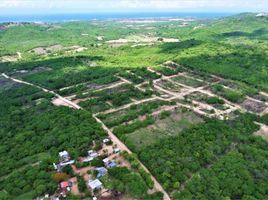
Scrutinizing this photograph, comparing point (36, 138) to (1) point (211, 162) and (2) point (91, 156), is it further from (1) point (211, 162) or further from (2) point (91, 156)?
(1) point (211, 162)

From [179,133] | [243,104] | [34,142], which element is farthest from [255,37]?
[34,142]

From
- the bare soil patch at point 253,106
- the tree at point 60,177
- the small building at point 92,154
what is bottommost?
the bare soil patch at point 253,106

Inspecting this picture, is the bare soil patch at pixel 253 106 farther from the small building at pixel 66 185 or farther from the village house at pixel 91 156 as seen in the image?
the small building at pixel 66 185

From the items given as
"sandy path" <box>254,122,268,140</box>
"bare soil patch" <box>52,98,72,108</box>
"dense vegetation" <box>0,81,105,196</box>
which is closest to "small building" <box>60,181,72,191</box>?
"dense vegetation" <box>0,81,105,196</box>

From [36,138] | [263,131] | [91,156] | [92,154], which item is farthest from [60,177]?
[263,131]

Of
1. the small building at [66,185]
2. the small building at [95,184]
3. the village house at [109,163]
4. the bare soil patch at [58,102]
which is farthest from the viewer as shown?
the bare soil patch at [58,102]

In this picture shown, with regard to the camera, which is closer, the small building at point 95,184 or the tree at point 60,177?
the small building at point 95,184

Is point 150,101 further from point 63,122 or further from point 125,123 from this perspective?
point 63,122

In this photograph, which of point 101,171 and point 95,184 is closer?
point 95,184

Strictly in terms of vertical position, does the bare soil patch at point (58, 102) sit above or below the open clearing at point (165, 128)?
below

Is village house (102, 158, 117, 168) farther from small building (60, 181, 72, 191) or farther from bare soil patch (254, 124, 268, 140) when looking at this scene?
bare soil patch (254, 124, 268, 140)

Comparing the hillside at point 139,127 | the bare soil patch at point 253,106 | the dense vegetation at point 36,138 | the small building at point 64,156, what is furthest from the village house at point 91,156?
the bare soil patch at point 253,106

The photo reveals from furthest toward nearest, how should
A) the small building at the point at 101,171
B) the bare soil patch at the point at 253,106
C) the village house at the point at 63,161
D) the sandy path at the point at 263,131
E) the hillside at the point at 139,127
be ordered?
the bare soil patch at the point at 253,106 < the sandy path at the point at 263,131 < the village house at the point at 63,161 < the small building at the point at 101,171 < the hillside at the point at 139,127
